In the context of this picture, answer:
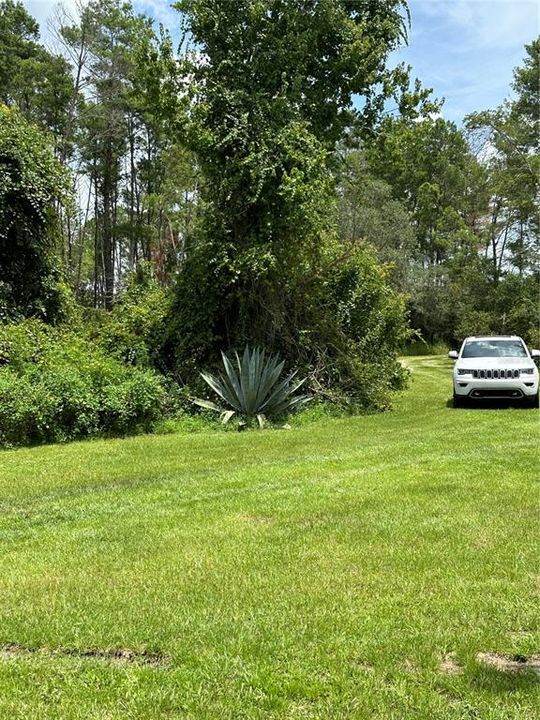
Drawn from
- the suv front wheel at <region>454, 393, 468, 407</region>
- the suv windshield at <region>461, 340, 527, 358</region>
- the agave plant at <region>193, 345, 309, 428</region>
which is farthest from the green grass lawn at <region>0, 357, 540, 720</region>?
the suv windshield at <region>461, 340, 527, 358</region>

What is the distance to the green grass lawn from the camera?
2551 mm

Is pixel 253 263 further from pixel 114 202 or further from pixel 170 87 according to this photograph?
pixel 114 202

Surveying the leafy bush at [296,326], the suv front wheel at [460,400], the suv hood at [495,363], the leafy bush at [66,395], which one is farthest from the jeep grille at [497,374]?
the leafy bush at [66,395]

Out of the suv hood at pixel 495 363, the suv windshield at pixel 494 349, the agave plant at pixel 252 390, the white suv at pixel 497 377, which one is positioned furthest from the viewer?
the suv windshield at pixel 494 349

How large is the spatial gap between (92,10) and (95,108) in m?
4.08

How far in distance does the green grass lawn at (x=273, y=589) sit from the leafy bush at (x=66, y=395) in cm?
240

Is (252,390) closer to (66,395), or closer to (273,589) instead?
(66,395)

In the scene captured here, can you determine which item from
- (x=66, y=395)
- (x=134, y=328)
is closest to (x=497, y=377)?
(x=134, y=328)

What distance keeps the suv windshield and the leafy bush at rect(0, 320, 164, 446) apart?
22.0 ft

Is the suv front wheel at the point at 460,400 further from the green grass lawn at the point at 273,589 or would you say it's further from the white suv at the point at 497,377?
the green grass lawn at the point at 273,589

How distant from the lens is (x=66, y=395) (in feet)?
31.7

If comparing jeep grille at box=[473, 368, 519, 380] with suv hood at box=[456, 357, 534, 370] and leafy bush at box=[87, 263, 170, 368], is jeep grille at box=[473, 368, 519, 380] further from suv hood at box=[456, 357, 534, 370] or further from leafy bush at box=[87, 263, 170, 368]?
leafy bush at box=[87, 263, 170, 368]

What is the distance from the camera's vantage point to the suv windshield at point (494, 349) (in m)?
12.8

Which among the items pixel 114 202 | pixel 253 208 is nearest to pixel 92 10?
pixel 114 202
